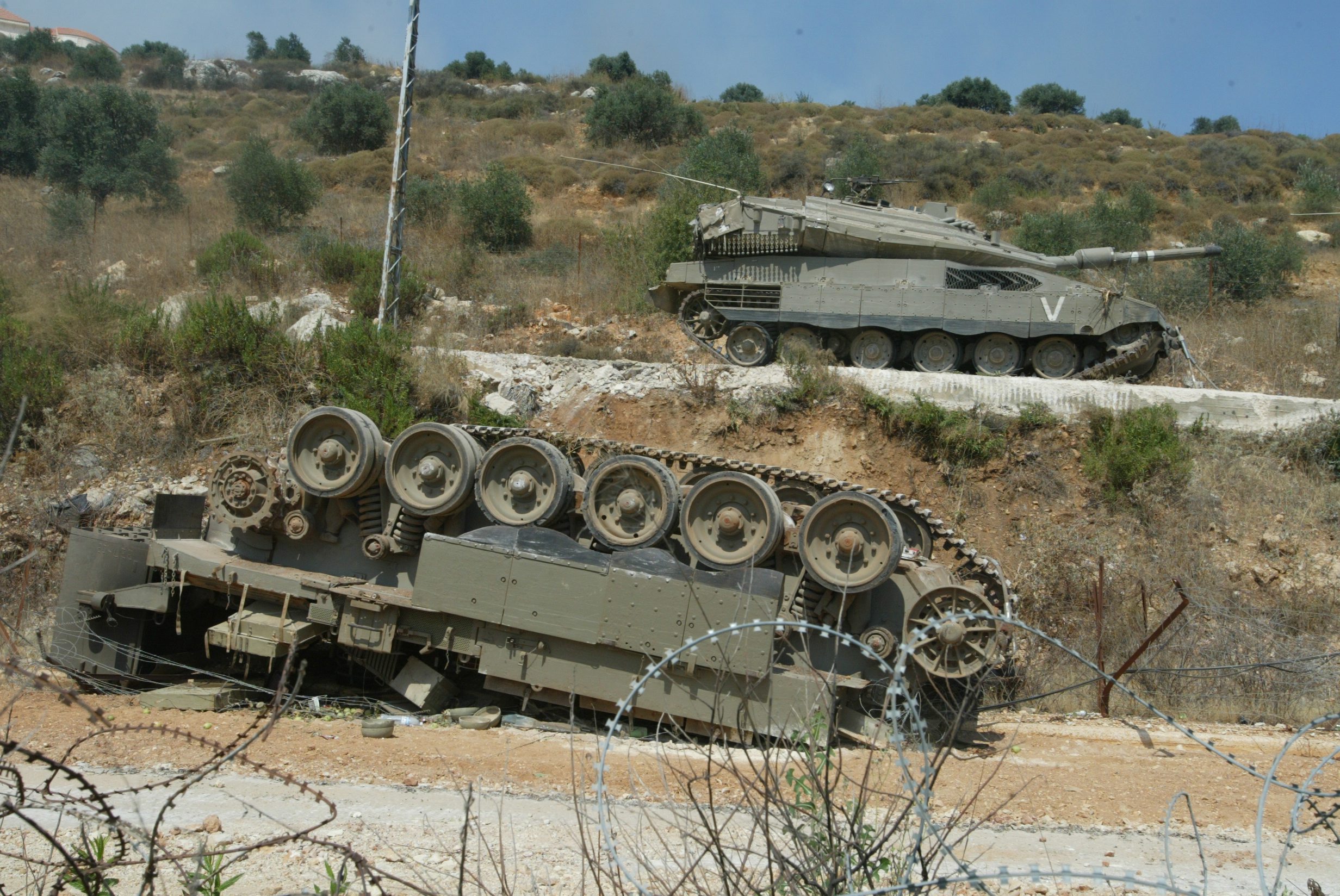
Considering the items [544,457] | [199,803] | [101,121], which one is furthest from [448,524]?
[101,121]

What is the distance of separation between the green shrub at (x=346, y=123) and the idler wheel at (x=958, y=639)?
35.9m

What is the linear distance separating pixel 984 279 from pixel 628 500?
9172mm

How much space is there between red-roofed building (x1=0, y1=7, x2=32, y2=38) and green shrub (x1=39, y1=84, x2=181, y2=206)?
45660 mm

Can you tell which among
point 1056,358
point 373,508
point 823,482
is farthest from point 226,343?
point 1056,358

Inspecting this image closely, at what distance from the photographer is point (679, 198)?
23.0 metres

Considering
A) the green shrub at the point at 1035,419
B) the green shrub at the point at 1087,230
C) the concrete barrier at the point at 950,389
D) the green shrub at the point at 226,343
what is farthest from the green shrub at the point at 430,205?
the green shrub at the point at 1035,419

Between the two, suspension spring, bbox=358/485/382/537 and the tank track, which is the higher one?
the tank track

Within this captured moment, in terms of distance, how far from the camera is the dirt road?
573 cm

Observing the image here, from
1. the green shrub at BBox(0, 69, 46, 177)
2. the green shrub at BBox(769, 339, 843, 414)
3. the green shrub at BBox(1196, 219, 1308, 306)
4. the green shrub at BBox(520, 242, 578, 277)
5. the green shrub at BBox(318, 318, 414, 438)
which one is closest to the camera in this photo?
the green shrub at BBox(318, 318, 414, 438)

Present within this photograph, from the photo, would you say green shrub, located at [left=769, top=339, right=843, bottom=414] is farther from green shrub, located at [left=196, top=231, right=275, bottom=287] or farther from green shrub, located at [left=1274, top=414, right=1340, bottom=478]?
green shrub, located at [left=196, top=231, right=275, bottom=287]

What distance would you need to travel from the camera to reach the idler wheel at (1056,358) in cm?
1590

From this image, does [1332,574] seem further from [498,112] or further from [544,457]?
[498,112]

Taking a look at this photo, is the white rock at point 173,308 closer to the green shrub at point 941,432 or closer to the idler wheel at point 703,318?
the idler wheel at point 703,318

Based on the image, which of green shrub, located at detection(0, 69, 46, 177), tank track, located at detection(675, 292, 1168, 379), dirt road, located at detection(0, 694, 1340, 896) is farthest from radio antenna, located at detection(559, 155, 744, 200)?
green shrub, located at detection(0, 69, 46, 177)
